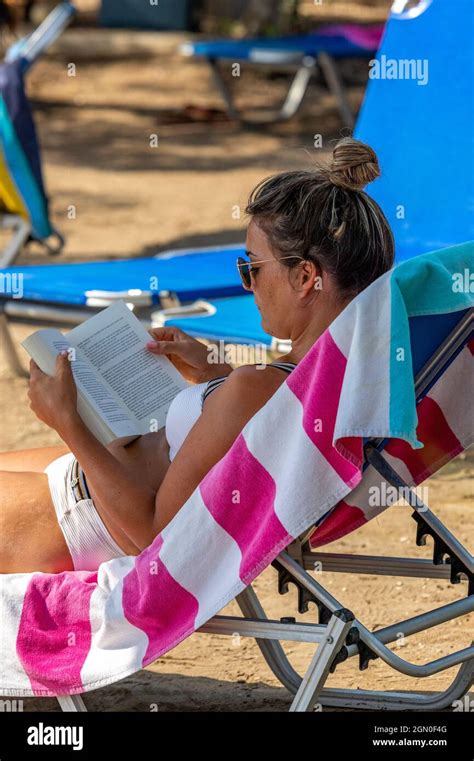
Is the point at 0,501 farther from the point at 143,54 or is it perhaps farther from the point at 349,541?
the point at 143,54

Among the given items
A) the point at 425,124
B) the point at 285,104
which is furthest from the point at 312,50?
the point at 425,124

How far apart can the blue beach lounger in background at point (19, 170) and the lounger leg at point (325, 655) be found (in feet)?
11.3

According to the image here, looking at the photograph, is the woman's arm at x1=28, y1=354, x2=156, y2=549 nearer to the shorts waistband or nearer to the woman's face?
the shorts waistband

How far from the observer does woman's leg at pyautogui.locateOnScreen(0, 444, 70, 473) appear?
2699 millimetres

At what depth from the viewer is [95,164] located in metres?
9.39

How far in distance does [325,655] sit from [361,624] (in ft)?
0.51

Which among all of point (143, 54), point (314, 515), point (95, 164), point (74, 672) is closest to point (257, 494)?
point (314, 515)

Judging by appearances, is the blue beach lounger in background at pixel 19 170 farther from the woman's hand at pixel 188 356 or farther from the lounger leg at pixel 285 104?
the lounger leg at pixel 285 104

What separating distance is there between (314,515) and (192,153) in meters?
7.77

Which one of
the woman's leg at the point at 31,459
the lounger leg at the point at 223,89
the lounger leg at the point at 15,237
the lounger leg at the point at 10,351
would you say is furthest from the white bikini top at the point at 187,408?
the lounger leg at the point at 223,89

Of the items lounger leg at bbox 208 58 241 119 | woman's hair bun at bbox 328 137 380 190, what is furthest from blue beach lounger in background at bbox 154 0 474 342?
lounger leg at bbox 208 58 241 119

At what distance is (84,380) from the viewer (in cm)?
242

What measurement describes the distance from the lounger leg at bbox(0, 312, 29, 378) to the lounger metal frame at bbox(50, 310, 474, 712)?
2621 millimetres

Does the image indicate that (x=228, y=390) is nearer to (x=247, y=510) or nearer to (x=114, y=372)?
(x=247, y=510)
